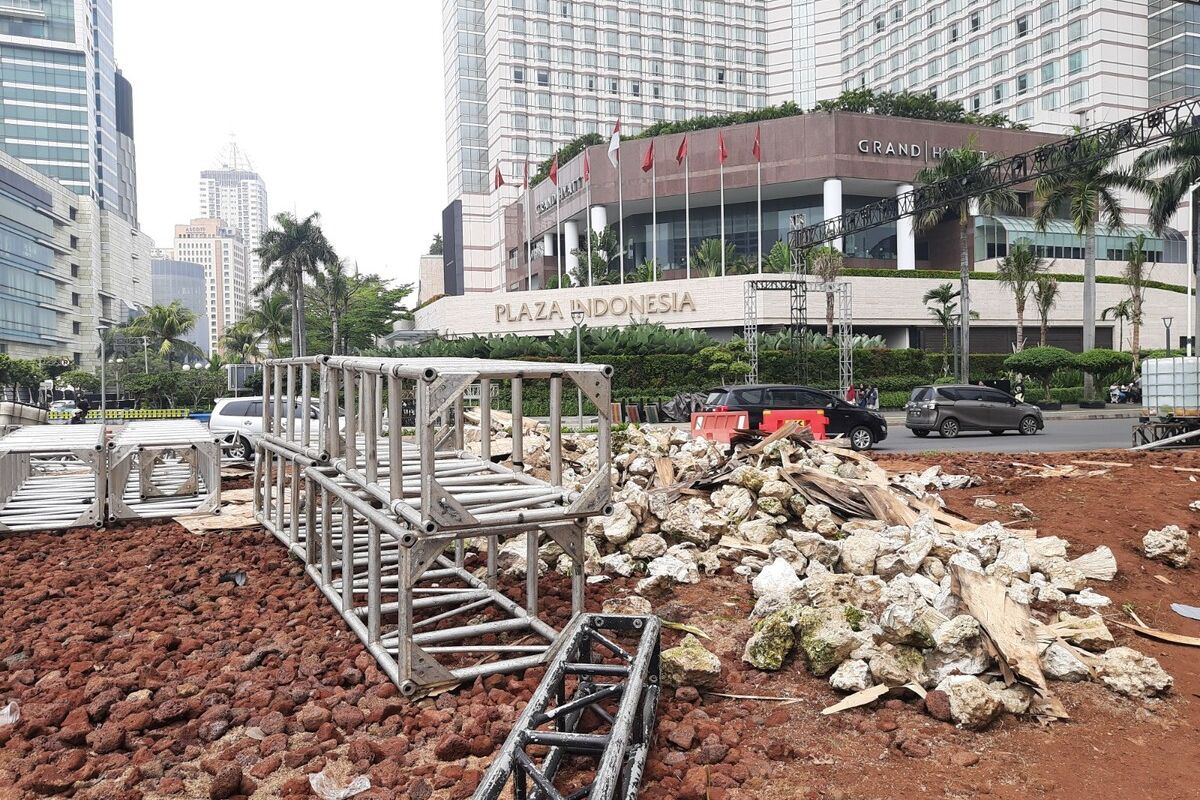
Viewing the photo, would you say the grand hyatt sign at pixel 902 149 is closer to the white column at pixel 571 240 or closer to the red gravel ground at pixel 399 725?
the white column at pixel 571 240

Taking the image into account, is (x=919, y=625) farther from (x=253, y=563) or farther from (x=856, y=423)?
(x=856, y=423)

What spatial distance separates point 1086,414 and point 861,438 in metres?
18.6

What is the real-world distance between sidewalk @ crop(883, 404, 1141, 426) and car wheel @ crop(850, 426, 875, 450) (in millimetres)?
11245

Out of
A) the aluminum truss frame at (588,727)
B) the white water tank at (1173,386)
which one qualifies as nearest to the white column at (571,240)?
the white water tank at (1173,386)

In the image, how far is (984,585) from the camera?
4.95 meters

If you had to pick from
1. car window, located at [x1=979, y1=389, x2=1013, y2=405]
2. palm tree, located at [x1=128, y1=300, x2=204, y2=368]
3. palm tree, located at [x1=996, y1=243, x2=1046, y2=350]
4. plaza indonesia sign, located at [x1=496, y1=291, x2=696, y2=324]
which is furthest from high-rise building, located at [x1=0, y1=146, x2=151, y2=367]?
car window, located at [x1=979, y1=389, x2=1013, y2=405]

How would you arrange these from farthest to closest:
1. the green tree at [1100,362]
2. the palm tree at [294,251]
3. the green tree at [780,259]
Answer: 1. the palm tree at [294,251]
2. the green tree at [780,259]
3. the green tree at [1100,362]

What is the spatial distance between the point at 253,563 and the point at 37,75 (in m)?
115

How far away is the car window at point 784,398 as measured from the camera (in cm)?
1795

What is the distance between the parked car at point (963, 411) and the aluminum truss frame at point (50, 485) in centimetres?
1899

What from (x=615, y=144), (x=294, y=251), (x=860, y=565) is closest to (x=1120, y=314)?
(x=615, y=144)

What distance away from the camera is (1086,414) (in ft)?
105

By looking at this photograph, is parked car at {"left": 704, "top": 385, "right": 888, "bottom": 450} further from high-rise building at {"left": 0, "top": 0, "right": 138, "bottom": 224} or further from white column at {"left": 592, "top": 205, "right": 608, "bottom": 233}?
high-rise building at {"left": 0, "top": 0, "right": 138, "bottom": 224}

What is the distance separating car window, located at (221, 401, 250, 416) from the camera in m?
18.5
